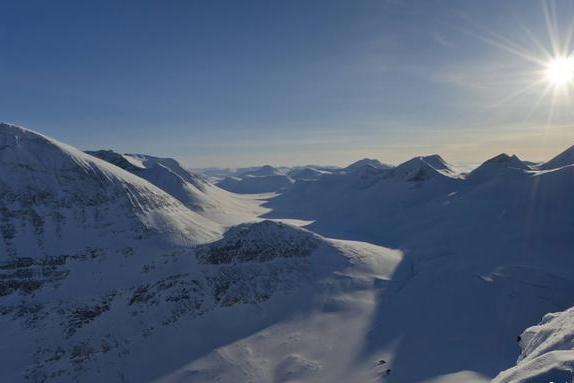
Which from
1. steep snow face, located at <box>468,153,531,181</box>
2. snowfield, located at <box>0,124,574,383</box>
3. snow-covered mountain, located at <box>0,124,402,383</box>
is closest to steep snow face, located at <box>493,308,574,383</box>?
snowfield, located at <box>0,124,574,383</box>

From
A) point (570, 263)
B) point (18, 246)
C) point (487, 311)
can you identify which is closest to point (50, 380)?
A: point (18, 246)

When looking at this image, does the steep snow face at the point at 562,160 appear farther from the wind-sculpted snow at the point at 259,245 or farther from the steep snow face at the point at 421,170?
the wind-sculpted snow at the point at 259,245

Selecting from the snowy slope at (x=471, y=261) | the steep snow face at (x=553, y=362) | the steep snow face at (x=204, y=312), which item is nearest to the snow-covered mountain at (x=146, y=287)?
the steep snow face at (x=204, y=312)

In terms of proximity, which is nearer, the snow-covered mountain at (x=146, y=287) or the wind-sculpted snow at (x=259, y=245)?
the snow-covered mountain at (x=146, y=287)

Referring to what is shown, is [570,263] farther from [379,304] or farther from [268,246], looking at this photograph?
[268,246]

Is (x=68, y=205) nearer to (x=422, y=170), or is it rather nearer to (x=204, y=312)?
(x=204, y=312)
